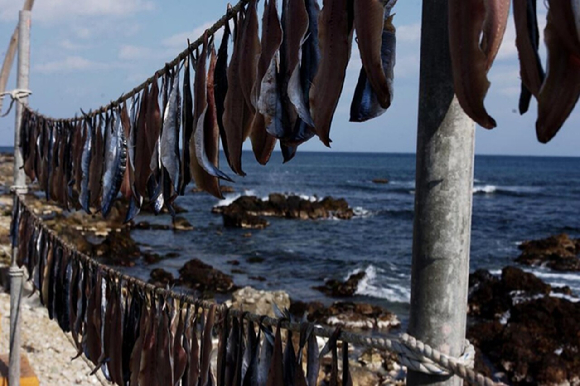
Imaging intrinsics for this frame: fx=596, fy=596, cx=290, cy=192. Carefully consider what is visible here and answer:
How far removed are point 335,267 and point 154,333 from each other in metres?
18.6

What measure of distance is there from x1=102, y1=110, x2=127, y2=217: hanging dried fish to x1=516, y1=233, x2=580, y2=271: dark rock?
20.8 metres

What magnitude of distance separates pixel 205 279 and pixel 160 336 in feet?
50.2

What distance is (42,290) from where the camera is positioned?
141 inches

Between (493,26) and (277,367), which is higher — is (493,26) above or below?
above

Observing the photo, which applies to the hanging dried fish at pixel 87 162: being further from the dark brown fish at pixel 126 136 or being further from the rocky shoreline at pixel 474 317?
the rocky shoreline at pixel 474 317

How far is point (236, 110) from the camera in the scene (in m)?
1.43

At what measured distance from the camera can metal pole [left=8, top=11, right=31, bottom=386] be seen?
4.43 m

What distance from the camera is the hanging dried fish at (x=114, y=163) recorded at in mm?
2369

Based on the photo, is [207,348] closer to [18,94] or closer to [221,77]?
[221,77]

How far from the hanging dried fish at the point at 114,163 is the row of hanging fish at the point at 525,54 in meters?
1.77

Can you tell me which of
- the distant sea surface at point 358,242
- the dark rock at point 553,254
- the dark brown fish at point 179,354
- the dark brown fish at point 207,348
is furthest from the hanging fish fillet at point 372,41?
the dark rock at point 553,254

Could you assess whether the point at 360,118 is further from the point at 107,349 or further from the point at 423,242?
the point at 107,349

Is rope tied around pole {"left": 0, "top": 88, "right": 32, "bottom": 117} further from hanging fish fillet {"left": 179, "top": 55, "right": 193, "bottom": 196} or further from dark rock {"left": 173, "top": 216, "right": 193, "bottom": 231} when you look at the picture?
dark rock {"left": 173, "top": 216, "right": 193, "bottom": 231}

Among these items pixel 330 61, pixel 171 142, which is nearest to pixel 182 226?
pixel 171 142
